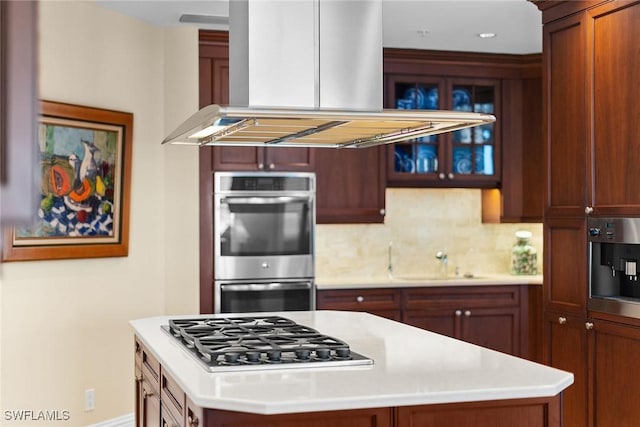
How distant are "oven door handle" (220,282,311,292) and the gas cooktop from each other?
1848 millimetres

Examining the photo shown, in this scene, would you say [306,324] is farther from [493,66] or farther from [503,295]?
[493,66]

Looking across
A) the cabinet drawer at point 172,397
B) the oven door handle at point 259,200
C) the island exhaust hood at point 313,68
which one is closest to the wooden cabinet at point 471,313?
the oven door handle at point 259,200

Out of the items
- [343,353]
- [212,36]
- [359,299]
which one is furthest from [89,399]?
[343,353]

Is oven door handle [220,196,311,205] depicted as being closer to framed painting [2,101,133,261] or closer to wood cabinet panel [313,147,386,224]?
wood cabinet panel [313,147,386,224]

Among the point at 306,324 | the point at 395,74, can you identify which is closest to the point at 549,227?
the point at 306,324

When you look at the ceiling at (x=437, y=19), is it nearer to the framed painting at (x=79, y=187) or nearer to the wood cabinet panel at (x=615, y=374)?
the framed painting at (x=79, y=187)

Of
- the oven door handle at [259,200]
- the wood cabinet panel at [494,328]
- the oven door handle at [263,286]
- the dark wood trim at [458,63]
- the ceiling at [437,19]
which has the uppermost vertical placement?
the ceiling at [437,19]

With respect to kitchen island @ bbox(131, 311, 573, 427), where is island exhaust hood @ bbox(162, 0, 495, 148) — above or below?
above

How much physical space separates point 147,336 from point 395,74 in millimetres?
3236

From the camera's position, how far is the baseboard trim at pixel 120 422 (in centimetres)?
495

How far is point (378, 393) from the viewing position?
2248 mm

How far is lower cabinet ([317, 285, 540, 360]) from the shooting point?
5.65 m

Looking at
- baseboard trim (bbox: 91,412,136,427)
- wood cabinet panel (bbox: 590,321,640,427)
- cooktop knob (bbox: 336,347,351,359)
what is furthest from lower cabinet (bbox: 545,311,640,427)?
baseboard trim (bbox: 91,412,136,427)

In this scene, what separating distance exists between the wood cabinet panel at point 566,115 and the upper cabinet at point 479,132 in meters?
1.62
